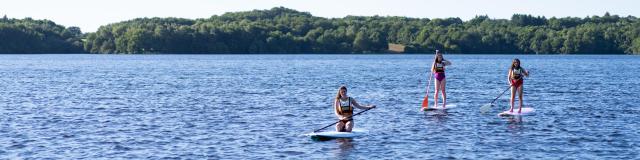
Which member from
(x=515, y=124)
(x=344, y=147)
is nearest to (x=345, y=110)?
(x=344, y=147)

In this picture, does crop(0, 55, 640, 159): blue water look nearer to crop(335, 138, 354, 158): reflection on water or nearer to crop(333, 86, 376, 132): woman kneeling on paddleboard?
crop(335, 138, 354, 158): reflection on water

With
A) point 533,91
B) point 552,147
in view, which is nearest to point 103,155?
point 552,147

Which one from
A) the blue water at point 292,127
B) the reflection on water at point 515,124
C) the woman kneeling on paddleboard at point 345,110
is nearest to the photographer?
the blue water at point 292,127

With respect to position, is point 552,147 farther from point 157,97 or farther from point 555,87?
point 555,87

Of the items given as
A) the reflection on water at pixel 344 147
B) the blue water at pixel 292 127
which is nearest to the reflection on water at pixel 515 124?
the blue water at pixel 292 127

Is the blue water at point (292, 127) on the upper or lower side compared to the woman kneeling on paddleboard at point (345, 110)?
lower

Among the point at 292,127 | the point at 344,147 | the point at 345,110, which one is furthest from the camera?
the point at 292,127

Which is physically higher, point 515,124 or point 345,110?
point 345,110

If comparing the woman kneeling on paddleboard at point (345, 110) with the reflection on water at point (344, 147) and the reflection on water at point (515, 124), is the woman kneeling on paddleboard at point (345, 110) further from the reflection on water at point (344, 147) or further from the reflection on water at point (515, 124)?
the reflection on water at point (515, 124)

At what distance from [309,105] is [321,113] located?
4904 mm

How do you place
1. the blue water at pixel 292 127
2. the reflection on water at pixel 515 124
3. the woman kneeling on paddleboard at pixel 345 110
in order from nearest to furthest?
1. the blue water at pixel 292 127
2. the woman kneeling on paddleboard at pixel 345 110
3. the reflection on water at pixel 515 124

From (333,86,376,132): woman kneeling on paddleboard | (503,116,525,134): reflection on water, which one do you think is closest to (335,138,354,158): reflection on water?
(333,86,376,132): woman kneeling on paddleboard

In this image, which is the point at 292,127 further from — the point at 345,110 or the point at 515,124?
the point at 515,124

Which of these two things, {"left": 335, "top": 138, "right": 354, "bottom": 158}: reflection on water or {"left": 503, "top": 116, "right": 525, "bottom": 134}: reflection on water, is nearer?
{"left": 335, "top": 138, "right": 354, "bottom": 158}: reflection on water
